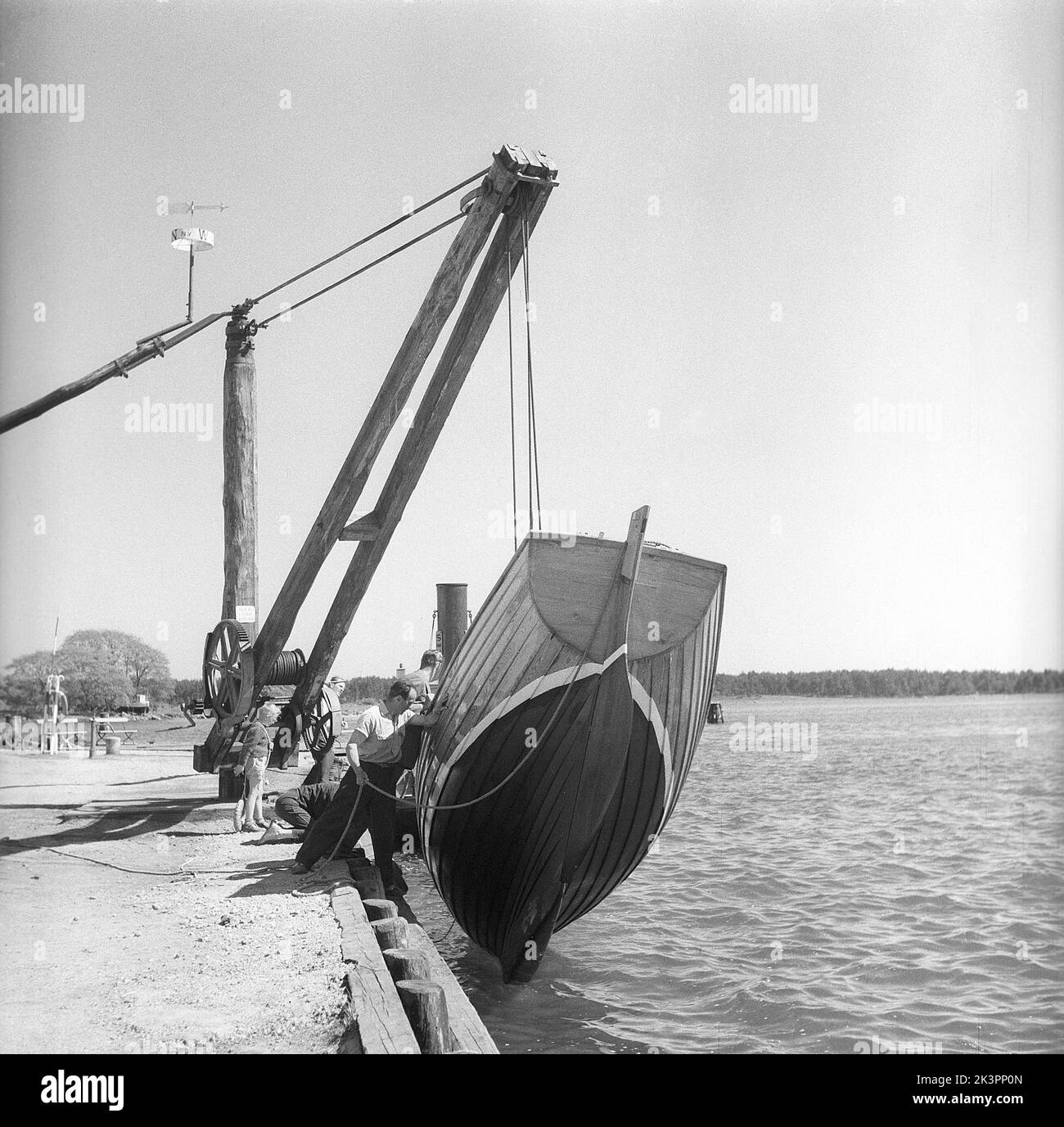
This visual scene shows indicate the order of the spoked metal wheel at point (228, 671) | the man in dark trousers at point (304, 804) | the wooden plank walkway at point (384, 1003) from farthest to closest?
1. the spoked metal wheel at point (228, 671)
2. the man in dark trousers at point (304, 804)
3. the wooden plank walkway at point (384, 1003)

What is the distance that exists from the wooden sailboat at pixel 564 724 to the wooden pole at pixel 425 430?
276 cm

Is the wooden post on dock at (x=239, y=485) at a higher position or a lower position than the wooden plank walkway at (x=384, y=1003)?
higher

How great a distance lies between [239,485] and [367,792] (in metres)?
5.20

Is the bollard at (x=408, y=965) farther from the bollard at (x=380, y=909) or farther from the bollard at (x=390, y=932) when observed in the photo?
the bollard at (x=380, y=909)

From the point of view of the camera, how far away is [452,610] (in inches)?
479

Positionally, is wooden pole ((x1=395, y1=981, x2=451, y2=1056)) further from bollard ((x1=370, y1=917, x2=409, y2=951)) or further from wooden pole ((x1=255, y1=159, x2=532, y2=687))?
wooden pole ((x1=255, y1=159, x2=532, y2=687))

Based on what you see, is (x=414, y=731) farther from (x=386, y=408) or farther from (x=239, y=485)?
(x=239, y=485)

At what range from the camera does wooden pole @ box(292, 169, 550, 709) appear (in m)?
8.48

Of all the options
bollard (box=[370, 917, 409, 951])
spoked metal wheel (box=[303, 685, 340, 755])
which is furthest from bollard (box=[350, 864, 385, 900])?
spoked metal wheel (box=[303, 685, 340, 755])

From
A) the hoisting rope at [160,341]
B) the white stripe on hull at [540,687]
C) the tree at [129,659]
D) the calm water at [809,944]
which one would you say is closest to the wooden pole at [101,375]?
the hoisting rope at [160,341]

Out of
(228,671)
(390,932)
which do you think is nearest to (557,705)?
(390,932)

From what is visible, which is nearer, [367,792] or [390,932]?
[390,932]

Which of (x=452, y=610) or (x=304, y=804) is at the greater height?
(x=452, y=610)

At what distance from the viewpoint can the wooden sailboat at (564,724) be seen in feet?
20.4
